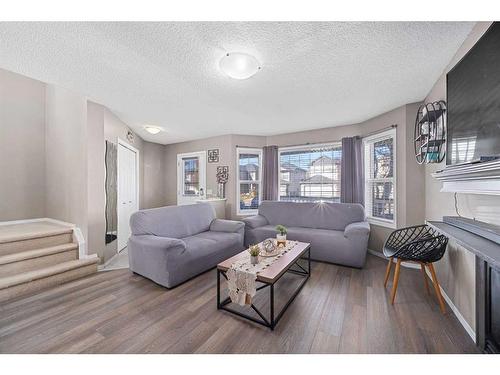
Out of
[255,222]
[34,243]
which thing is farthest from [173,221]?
[34,243]

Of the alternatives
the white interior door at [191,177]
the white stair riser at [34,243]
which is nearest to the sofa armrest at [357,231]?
the white interior door at [191,177]

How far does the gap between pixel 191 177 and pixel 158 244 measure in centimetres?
323

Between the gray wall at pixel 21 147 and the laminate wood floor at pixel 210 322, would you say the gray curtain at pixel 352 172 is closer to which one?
the laminate wood floor at pixel 210 322

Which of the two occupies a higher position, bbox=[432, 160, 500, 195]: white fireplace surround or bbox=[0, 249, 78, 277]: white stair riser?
bbox=[432, 160, 500, 195]: white fireplace surround

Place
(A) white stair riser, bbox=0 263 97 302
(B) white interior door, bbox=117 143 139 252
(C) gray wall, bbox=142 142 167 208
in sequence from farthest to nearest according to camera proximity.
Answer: (C) gray wall, bbox=142 142 167 208 < (B) white interior door, bbox=117 143 139 252 < (A) white stair riser, bbox=0 263 97 302

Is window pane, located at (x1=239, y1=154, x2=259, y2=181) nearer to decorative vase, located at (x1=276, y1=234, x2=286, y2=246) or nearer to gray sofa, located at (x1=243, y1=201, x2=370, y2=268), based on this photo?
gray sofa, located at (x1=243, y1=201, x2=370, y2=268)

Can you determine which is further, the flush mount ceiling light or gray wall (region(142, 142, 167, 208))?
gray wall (region(142, 142, 167, 208))

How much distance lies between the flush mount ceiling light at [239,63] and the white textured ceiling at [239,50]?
5 centimetres

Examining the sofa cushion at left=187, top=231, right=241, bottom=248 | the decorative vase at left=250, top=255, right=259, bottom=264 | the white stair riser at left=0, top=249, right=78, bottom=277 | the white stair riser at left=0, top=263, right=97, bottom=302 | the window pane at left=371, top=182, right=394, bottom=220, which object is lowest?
the white stair riser at left=0, top=263, right=97, bottom=302

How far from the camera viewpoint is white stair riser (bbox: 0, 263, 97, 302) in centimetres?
208

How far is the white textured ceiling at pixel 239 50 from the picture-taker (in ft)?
4.81

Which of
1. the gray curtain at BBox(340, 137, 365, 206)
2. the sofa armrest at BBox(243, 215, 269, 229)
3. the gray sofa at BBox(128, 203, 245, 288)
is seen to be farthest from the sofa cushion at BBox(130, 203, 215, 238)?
the gray curtain at BBox(340, 137, 365, 206)
